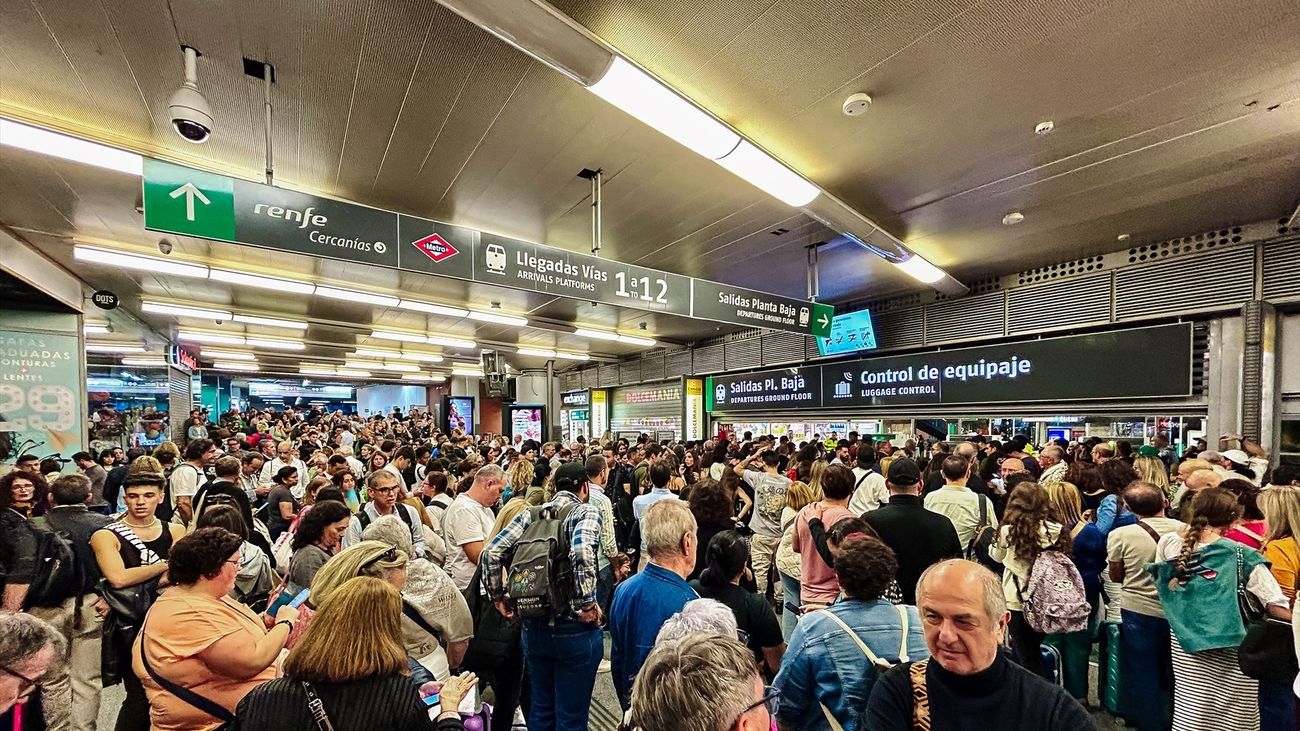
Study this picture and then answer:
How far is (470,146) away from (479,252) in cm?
83

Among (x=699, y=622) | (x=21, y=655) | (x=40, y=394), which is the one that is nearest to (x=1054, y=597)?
(x=699, y=622)

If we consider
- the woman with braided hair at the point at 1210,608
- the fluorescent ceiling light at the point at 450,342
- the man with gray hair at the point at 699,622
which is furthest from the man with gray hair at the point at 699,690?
the fluorescent ceiling light at the point at 450,342

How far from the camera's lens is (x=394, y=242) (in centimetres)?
429

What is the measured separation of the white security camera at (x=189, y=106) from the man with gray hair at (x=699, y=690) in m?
3.77

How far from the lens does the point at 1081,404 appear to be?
7.54 meters

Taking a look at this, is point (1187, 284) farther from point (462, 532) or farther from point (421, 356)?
point (421, 356)

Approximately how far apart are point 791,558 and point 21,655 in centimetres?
365

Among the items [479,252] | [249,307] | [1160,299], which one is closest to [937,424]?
[1160,299]

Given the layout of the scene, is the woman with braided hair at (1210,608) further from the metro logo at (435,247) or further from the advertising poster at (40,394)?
the advertising poster at (40,394)

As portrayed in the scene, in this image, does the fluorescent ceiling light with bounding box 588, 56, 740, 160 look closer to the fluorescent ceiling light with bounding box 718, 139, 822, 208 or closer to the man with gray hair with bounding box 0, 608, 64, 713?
the fluorescent ceiling light with bounding box 718, 139, 822, 208

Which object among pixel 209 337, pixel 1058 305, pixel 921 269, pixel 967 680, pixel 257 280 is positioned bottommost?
pixel 967 680

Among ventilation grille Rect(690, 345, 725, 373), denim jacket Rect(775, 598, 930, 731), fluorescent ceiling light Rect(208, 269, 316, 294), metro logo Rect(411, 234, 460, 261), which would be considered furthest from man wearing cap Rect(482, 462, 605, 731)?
ventilation grille Rect(690, 345, 725, 373)

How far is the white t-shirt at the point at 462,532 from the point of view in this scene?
3.60 m

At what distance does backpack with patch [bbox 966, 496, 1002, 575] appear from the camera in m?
3.48
